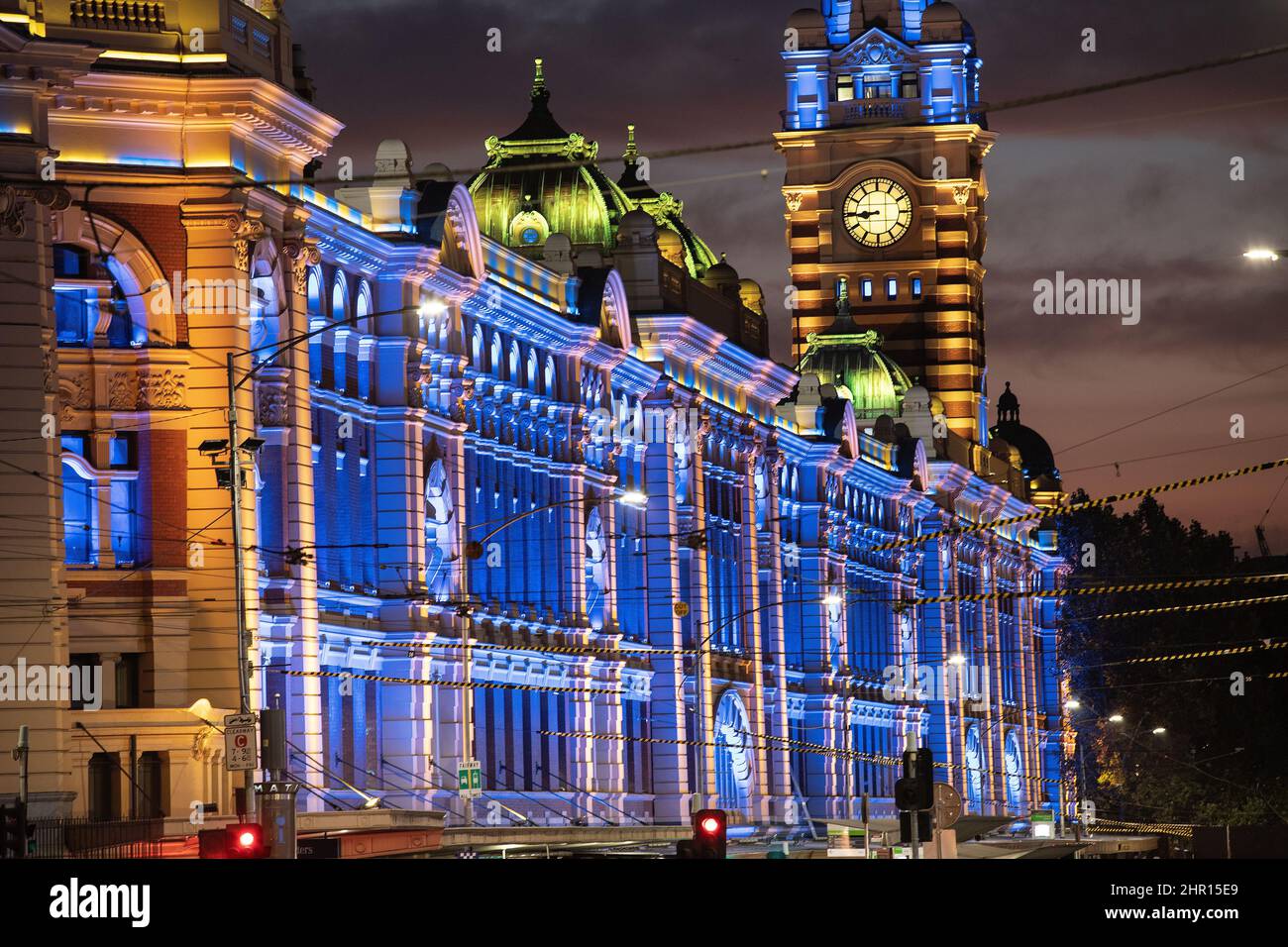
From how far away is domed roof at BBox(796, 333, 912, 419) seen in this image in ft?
495

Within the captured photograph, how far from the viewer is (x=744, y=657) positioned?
4112 inches

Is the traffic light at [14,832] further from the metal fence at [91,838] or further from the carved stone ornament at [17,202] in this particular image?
the carved stone ornament at [17,202]

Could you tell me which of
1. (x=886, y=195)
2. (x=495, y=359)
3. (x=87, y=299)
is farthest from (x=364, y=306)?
(x=886, y=195)

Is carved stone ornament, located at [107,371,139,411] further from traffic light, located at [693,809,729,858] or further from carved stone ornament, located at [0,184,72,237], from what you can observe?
traffic light, located at [693,809,729,858]

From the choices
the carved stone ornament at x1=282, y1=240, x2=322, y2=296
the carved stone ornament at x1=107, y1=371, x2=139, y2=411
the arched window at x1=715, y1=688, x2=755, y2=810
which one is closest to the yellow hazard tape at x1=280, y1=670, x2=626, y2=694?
the carved stone ornament at x1=107, y1=371, x2=139, y2=411

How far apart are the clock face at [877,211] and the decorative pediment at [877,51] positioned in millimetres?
6949

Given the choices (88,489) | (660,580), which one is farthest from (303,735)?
(660,580)

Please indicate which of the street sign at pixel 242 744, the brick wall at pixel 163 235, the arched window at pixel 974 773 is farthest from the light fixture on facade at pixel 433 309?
the arched window at pixel 974 773

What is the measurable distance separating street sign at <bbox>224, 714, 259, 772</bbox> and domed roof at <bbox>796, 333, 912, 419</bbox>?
102m

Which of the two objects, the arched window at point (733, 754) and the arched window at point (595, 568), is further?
the arched window at point (733, 754)

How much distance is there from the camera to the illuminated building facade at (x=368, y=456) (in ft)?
187

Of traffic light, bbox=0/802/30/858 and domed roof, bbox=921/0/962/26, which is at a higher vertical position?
domed roof, bbox=921/0/962/26

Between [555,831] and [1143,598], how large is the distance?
107 m
